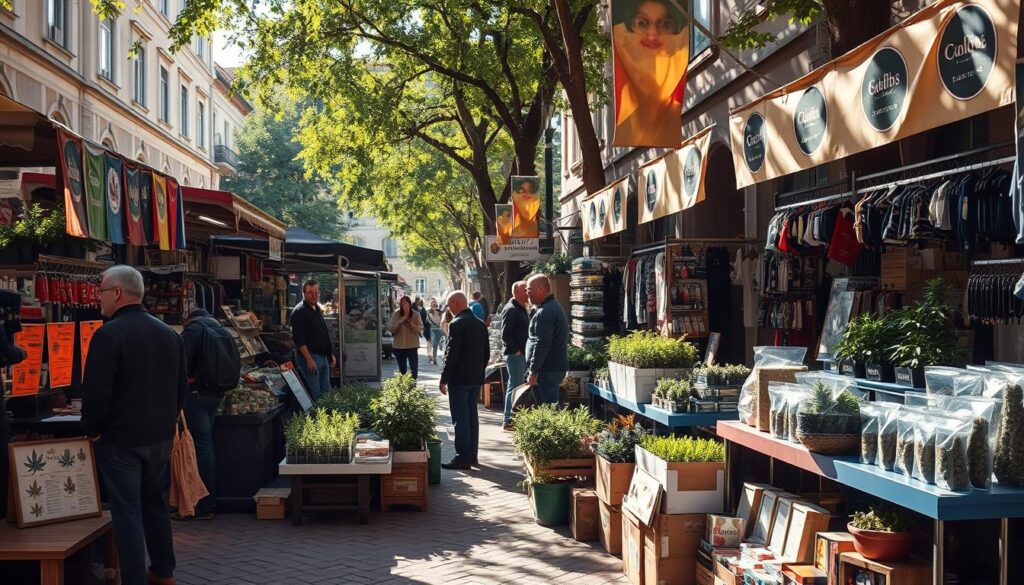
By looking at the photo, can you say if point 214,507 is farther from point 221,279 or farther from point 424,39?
point 424,39

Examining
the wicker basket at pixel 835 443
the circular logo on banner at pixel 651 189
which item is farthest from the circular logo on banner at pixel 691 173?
the wicker basket at pixel 835 443

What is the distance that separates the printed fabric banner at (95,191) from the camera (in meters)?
6.74

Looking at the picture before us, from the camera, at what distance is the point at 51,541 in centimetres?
538

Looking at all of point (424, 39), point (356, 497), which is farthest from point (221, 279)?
point (356, 497)

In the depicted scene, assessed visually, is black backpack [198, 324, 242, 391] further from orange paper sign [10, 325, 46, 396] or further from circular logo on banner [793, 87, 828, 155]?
circular logo on banner [793, 87, 828, 155]

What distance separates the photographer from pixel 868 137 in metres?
5.57

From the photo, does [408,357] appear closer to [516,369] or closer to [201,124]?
[516,369]

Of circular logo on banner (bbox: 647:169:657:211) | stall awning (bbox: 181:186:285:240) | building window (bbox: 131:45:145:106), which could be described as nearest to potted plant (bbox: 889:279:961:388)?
circular logo on banner (bbox: 647:169:657:211)

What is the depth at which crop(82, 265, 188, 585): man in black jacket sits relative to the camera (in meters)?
5.37

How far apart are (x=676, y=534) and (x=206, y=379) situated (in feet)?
13.9

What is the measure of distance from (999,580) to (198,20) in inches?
467

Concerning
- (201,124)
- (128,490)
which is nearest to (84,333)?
(128,490)

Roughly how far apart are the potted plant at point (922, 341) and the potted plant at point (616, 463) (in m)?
2.20

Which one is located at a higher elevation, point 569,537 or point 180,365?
point 180,365
